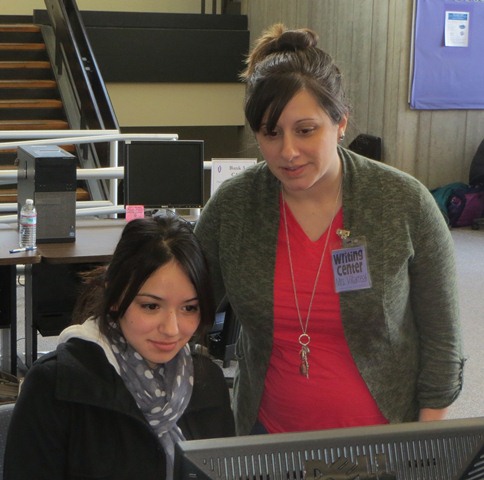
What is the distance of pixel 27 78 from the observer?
8.29 metres

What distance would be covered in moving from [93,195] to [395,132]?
2.95 metres

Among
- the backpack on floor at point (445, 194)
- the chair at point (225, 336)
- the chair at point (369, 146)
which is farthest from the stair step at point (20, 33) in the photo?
the chair at point (225, 336)

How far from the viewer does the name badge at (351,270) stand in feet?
5.46

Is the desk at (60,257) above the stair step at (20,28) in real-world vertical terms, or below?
below

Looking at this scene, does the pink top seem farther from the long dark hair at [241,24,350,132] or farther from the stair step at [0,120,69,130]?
the stair step at [0,120,69,130]

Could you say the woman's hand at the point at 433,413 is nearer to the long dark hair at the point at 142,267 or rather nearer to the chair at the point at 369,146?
the long dark hair at the point at 142,267

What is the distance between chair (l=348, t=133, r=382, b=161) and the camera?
8375mm

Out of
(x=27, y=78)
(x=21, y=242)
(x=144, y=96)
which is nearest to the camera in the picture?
(x=21, y=242)

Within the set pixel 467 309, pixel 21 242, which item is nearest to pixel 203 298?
pixel 21 242

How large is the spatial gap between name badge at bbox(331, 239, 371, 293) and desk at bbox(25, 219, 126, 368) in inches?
82.5

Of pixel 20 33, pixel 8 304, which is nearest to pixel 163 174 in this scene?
pixel 8 304

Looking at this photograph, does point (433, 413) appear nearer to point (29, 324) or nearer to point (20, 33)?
point (29, 324)

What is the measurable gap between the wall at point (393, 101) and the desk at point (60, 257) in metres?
4.40

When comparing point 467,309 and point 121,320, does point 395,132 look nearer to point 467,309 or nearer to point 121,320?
point 467,309
